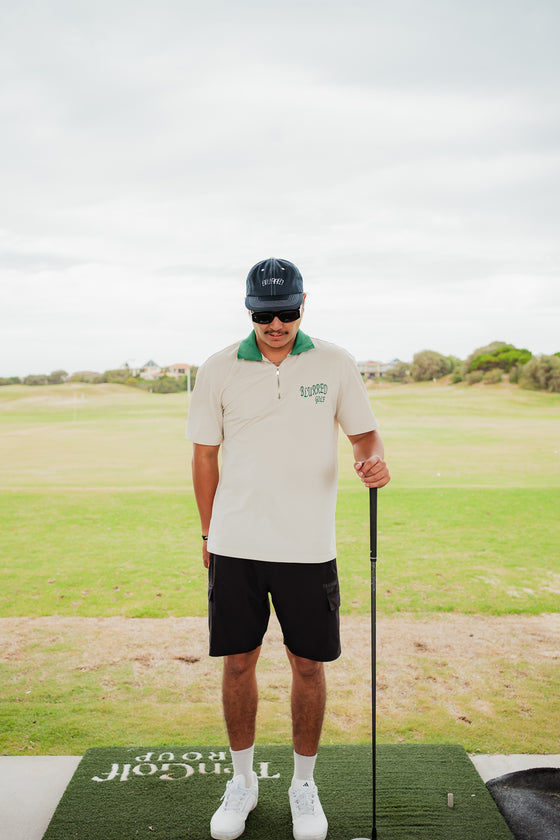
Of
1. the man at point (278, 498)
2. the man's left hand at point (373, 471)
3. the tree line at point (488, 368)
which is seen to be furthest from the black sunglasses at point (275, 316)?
the tree line at point (488, 368)

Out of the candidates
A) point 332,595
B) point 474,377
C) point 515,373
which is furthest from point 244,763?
point 474,377

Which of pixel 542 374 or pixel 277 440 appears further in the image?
pixel 542 374

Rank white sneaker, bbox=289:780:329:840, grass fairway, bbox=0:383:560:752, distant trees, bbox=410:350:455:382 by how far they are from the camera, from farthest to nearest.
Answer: distant trees, bbox=410:350:455:382
grass fairway, bbox=0:383:560:752
white sneaker, bbox=289:780:329:840

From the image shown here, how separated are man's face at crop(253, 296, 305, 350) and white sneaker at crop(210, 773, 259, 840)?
1234mm

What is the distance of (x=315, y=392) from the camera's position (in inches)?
68.7

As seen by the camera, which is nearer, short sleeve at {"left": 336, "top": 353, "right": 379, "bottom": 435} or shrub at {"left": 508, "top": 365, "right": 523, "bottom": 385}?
short sleeve at {"left": 336, "top": 353, "right": 379, "bottom": 435}

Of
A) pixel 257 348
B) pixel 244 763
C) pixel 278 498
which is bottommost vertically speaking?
pixel 244 763

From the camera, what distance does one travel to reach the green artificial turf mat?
174 centimetres

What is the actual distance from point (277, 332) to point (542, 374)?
1972 centimetres

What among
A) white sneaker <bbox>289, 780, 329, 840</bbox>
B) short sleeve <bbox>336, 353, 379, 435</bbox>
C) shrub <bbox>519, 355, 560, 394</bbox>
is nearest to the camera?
white sneaker <bbox>289, 780, 329, 840</bbox>

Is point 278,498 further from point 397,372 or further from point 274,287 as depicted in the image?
point 397,372

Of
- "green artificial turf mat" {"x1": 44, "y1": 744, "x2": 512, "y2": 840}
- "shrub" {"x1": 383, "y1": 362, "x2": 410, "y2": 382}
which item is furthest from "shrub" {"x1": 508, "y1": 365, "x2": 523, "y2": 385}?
"green artificial turf mat" {"x1": 44, "y1": 744, "x2": 512, "y2": 840}

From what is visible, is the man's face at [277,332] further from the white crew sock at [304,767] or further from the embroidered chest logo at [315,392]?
the white crew sock at [304,767]

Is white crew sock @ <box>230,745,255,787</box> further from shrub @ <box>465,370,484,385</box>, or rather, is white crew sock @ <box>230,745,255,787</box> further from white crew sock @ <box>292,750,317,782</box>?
shrub @ <box>465,370,484,385</box>
